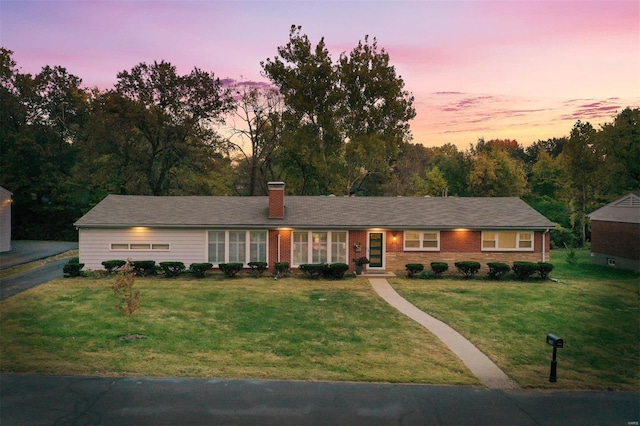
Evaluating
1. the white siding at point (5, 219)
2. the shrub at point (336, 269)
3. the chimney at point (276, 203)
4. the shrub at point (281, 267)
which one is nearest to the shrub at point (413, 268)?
the shrub at point (336, 269)

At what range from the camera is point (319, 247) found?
86.7 feet

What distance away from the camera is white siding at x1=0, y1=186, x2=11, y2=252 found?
31394 mm

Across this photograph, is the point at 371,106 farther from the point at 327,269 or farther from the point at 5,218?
the point at 5,218

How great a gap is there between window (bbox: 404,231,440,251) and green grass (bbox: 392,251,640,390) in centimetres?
237

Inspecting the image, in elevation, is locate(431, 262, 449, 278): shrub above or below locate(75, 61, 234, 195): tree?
below

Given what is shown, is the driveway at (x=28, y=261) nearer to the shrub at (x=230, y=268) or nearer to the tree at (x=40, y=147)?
the tree at (x=40, y=147)

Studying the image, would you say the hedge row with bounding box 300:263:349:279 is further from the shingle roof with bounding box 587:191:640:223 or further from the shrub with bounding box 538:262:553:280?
the shingle roof with bounding box 587:191:640:223

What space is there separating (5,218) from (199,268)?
58.6 feet

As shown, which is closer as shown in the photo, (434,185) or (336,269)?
(336,269)

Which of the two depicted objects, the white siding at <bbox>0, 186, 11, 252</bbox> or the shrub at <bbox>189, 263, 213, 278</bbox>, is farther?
the white siding at <bbox>0, 186, 11, 252</bbox>

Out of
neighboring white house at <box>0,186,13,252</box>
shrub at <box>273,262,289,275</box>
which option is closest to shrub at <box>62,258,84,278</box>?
shrub at <box>273,262,289,275</box>

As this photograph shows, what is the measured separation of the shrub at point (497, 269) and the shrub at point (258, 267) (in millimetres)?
12576

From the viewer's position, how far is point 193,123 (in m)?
42.4

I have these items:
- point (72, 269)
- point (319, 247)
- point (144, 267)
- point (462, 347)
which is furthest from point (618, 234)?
point (72, 269)
